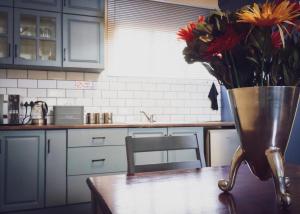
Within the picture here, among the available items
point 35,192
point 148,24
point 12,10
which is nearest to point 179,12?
point 148,24

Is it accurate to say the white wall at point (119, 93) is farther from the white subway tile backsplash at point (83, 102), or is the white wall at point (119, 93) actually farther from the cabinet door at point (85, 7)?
the cabinet door at point (85, 7)

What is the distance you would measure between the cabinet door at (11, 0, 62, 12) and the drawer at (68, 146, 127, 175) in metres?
1.45

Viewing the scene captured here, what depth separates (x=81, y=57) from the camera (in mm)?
2988

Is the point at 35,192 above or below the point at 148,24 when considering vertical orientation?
below

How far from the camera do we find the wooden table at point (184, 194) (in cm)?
66

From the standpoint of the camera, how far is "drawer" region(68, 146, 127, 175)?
2.64m

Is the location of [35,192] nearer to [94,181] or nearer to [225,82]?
[94,181]

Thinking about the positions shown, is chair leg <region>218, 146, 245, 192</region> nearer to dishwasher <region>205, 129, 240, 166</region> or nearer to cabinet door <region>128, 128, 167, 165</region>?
cabinet door <region>128, 128, 167, 165</region>

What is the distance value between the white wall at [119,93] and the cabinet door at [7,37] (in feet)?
1.05

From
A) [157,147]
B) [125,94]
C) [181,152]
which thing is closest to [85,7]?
[125,94]

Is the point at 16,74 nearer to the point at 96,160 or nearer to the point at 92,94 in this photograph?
the point at 92,94

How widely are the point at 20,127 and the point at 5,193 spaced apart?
0.58 metres

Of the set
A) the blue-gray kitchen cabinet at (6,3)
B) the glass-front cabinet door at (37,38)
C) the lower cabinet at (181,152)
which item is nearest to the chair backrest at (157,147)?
the lower cabinet at (181,152)

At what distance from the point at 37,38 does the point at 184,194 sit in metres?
2.62
